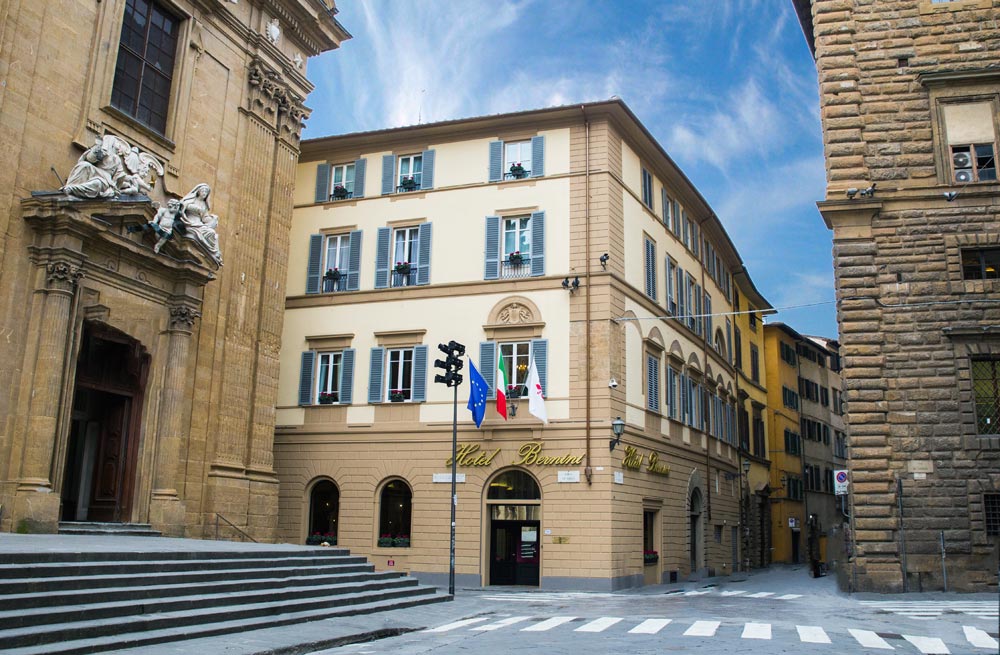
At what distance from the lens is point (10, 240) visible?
18.5m

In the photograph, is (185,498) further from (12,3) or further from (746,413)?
(746,413)

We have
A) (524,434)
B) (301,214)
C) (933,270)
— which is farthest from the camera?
(301,214)

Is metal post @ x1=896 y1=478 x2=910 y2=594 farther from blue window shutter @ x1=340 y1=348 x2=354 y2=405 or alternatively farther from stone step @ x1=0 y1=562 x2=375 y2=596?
blue window shutter @ x1=340 y1=348 x2=354 y2=405

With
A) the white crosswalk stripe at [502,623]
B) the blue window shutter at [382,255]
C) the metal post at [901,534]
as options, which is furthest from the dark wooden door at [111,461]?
the metal post at [901,534]

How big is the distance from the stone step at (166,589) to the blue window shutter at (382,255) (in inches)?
537

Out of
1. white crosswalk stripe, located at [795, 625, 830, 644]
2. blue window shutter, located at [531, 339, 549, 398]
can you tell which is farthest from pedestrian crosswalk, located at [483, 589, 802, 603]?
white crosswalk stripe, located at [795, 625, 830, 644]

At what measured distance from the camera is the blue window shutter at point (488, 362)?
1120 inches

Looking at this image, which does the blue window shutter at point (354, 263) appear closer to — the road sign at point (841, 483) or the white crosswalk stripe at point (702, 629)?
the road sign at point (841, 483)

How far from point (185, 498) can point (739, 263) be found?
32.7 metres

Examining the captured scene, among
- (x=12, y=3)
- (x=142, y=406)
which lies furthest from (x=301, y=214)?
(x=12, y=3)

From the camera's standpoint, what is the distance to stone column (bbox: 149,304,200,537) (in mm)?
21406

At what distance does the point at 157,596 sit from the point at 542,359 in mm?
16272

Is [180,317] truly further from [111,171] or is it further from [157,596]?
[157,596]

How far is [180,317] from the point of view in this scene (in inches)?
878
